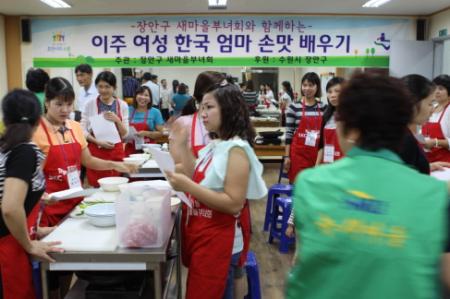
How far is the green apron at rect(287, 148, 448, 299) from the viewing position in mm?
867

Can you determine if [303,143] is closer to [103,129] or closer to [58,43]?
[103,129]

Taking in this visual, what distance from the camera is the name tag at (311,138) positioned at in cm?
391

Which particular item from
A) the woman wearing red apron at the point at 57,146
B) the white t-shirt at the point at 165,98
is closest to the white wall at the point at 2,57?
the white t-shirt at the point at 165,98

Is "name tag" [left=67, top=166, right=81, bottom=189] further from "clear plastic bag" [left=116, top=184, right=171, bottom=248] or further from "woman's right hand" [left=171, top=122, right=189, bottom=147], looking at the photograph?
"clear plastic bag" [left=116, top=184, right=171, bottom=248]

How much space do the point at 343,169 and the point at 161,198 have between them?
997 mm

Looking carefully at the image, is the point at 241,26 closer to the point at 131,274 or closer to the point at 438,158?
the point at 438,158

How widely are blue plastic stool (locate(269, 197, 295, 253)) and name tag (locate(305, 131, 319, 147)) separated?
558mm

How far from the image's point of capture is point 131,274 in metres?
1.96

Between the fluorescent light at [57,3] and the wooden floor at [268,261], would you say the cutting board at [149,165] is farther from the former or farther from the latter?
the fluorescent light at [57,3]

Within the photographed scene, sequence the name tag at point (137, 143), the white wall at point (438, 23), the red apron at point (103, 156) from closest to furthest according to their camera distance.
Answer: the red apron at point (103, 156) → the name tag at point (137, 143) → the white wall at point (438, 23)

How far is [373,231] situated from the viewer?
0.87 metres

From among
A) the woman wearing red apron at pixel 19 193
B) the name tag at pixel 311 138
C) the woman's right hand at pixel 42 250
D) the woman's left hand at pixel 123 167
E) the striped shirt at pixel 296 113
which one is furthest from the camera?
the striped shirt at pixel 296 113

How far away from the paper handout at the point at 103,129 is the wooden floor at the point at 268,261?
131 centimetres

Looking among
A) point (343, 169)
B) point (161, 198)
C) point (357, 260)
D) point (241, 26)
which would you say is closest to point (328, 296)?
point (357, 260)
